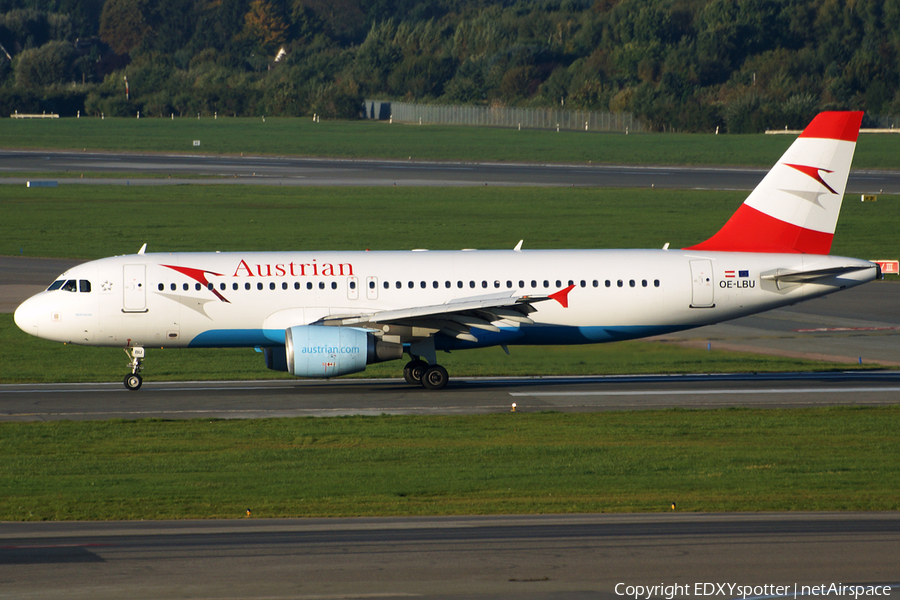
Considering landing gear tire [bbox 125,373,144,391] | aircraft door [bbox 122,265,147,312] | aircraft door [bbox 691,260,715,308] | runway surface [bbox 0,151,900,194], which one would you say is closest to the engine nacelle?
aircraft door [bbox 122,265,147,312]

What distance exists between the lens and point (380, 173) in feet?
334

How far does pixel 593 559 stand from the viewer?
15789 mm

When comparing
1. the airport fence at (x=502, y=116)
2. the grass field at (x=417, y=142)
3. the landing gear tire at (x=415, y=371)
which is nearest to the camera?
the landing gear tire at (x=415, y=371)

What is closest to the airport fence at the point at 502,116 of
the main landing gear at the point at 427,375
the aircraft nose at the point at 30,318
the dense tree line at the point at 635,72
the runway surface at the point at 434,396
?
the dense tree line at the point at 635,72

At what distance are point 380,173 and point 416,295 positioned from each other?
70633mm

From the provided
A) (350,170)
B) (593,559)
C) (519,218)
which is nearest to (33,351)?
(593,559)

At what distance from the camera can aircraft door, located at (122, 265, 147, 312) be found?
32250 millimetres

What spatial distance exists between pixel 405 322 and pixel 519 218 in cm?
4183

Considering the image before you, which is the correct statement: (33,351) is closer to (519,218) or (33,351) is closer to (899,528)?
(899,528)

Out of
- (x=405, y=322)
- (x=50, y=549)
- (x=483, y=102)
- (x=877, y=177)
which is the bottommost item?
(x=50, y=549)

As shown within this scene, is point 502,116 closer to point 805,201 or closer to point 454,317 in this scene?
point 805,201

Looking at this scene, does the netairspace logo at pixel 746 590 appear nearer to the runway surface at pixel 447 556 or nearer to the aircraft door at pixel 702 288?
the runway surface at pixel 447 556

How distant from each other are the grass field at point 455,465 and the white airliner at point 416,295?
477 centimetres

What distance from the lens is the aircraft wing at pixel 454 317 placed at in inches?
1203
